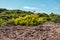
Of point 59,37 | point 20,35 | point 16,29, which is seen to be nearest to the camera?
point 59,37

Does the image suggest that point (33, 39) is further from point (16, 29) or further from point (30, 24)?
point (30, 24)

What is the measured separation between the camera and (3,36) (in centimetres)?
1165

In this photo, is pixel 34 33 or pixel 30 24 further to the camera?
pixel 30 24

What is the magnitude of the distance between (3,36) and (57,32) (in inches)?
126

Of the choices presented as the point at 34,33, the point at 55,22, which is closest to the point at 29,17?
the point at 55,22

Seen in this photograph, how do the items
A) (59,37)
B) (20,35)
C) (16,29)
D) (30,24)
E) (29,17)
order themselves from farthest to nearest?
(29,17) < (30,24) < (16,29) < (20,35) < (59,37)

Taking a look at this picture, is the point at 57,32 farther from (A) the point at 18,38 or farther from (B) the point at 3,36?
(B) the point at 3,36

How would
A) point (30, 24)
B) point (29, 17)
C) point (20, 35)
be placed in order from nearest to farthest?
point (20, 35), point (30, 24), point (29, 17)

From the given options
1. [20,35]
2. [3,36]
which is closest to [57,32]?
[20,35]

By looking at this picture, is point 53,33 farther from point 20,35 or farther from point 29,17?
point 29,17

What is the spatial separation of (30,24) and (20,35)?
3073 millimetres

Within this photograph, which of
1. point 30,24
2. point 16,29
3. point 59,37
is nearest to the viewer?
point 59,37

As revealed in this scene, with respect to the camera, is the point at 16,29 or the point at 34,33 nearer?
the point at 34,33

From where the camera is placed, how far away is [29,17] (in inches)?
601
